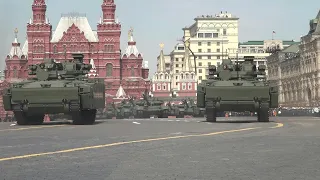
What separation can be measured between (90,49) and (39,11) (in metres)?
13.0

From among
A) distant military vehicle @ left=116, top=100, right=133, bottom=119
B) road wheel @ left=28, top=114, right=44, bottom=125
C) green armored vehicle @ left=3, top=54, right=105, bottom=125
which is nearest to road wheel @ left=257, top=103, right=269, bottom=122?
green armored vehicle @ left=3, top=54, right=105, bottom=125

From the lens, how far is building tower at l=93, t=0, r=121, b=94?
407 feet

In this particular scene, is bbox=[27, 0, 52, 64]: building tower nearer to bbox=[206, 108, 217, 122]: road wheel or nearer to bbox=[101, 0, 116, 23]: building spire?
bbox=[101, 0, 116, 23]: building spire

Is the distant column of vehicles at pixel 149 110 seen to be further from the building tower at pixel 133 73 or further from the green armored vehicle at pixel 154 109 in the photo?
A: the building tower at pixel 133 73

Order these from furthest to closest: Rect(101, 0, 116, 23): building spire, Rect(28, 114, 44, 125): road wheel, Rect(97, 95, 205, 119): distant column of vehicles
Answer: Rect(101, 0, 116, 23): building spire, Rect(97, 95, 205, 119): distant column of vehicles, Rect(28, 114, 44, 125): road wheel

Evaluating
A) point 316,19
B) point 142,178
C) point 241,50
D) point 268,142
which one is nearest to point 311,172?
point 142,178

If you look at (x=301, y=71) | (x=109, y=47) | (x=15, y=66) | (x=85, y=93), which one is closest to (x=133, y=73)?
(x=109, y=47)

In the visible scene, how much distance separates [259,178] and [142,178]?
63.8 inches

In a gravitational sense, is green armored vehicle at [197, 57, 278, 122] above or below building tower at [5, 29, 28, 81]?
below

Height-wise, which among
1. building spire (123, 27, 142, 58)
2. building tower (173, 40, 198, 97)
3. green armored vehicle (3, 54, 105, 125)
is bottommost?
green armored vehicle (3, 54, 105, 125)

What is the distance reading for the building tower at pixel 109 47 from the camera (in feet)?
407

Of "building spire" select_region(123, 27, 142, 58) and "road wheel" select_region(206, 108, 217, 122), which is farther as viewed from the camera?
"building spire" select_region(123, 27, 142, 58)

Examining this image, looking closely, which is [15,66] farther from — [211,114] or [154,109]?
[211,114]

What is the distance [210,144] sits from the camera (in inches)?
550
